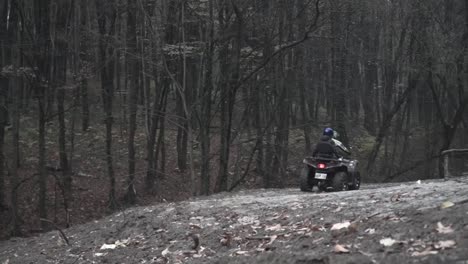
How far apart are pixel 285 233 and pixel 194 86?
18.9 meters

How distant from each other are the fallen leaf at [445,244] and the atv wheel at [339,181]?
7763 mm

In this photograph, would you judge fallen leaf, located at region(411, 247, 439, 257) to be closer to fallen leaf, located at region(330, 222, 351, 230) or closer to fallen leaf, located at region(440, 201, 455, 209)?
fallen leaf, located at region(440, 201, 455, 209)

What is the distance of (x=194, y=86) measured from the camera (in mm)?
26609

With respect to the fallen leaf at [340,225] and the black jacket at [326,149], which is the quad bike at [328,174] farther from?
the fallen leaf at [340,225]

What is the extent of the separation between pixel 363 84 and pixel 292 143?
27.4 ft

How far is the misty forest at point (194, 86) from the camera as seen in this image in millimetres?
19984

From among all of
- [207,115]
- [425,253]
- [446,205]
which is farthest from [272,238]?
[207,115]

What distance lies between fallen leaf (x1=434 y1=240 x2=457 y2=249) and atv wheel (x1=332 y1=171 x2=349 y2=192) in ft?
25.5

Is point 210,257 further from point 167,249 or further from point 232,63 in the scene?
point 232,63

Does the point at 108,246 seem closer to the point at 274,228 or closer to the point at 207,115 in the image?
the point at 274,228

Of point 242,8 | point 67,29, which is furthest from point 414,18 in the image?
point 67,29

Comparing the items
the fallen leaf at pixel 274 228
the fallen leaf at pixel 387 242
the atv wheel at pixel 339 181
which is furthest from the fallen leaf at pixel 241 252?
the atv wheel at pixel 339 181

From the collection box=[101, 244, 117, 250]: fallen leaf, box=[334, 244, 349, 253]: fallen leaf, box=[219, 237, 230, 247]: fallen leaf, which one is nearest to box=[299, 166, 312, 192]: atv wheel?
box=[101, 244, 117, 250]: fallen leaf

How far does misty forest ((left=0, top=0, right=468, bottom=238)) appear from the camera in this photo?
1998 cm
